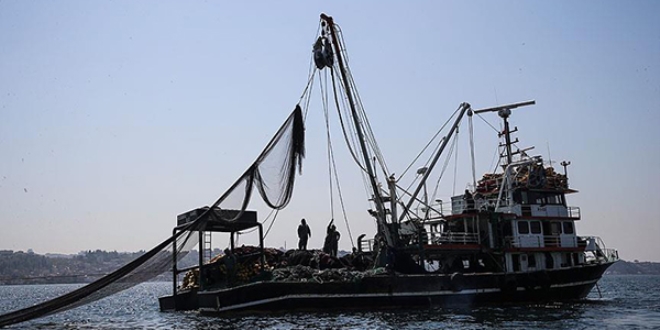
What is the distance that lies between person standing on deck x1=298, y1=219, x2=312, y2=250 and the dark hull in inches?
233

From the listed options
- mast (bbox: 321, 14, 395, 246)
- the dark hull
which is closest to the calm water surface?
the dark hull

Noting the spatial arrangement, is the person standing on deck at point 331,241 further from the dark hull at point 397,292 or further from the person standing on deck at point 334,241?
the dark hull at point 397,292

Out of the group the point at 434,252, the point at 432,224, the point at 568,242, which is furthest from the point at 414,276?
the point at 568,242

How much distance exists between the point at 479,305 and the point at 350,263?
21.1 feet

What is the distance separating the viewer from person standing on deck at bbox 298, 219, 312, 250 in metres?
32.7

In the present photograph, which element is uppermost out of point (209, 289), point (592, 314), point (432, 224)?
point (432, 224)

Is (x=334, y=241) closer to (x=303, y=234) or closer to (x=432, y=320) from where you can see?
(x=303, y=234)

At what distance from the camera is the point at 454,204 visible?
109 feet

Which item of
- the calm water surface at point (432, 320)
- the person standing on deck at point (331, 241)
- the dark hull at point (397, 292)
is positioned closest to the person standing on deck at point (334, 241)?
the person standing on deck at point (331, 241)

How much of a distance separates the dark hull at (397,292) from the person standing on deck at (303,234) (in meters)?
5.91

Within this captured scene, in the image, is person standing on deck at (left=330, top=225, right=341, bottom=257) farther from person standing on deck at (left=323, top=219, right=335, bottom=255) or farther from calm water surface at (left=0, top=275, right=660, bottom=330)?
calm water surface at (left=0, top=275, right=660, bottom=330)

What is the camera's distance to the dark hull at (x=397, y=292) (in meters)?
25.9

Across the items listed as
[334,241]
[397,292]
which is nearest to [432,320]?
[397,292]

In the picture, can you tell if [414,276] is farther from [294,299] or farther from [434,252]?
[294,299]
